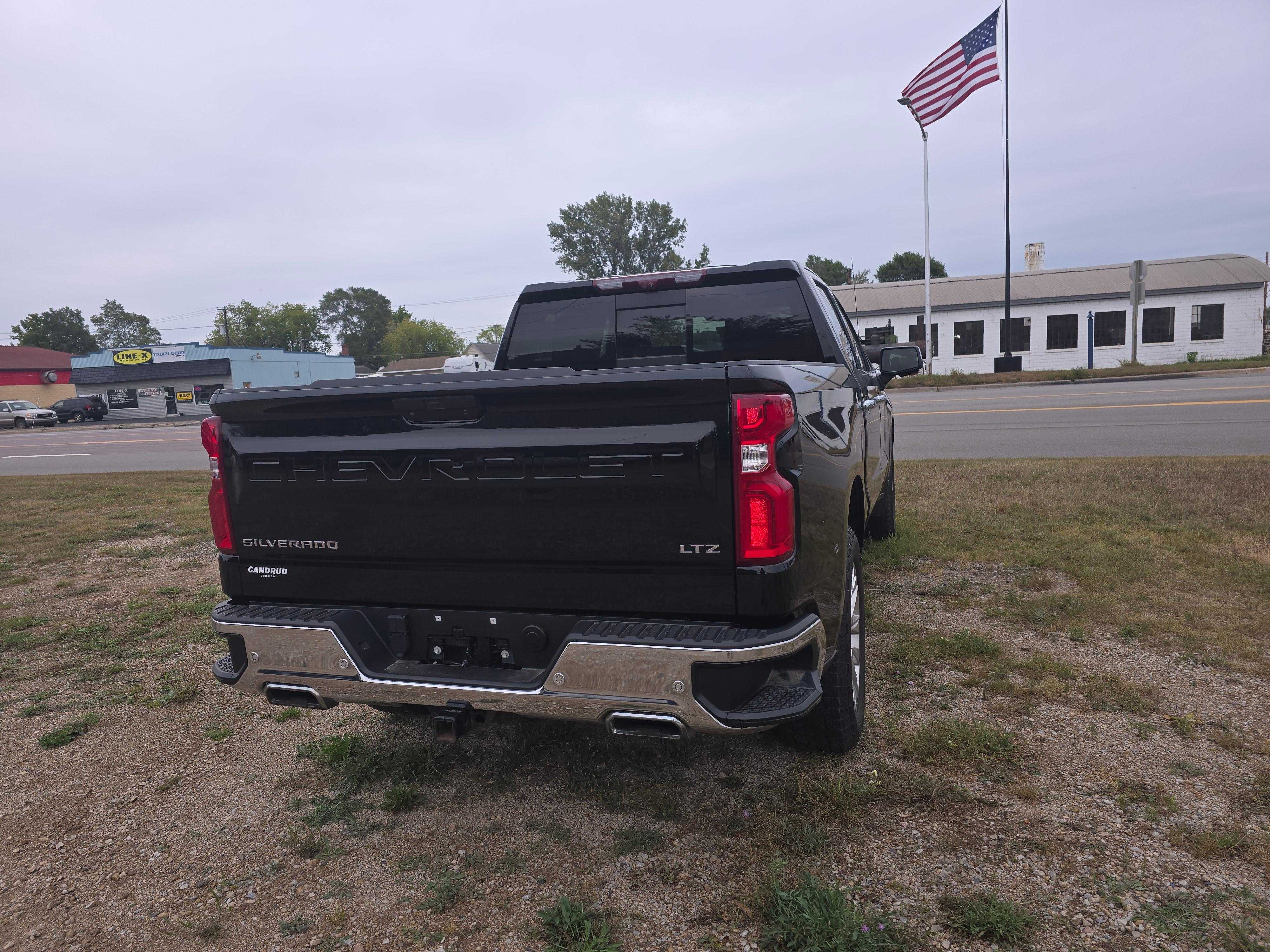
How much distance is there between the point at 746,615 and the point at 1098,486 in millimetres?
7129

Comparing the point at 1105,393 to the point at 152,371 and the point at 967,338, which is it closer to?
the point at 967,338

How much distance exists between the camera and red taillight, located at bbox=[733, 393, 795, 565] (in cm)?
235

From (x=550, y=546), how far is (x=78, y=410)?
53.3 meters

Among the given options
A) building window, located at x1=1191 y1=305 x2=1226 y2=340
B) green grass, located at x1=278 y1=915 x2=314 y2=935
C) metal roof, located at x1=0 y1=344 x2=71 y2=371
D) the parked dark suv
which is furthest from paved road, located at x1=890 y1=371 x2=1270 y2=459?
metal roof, located at x1=0 y1=344 x2=71 y2=371

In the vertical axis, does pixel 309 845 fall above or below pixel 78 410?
below

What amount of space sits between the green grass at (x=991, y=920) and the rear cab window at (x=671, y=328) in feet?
8.23

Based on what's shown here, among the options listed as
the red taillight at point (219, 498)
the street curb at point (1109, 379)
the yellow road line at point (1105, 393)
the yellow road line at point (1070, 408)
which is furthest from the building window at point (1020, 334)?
the red taillight at point (219, 498)

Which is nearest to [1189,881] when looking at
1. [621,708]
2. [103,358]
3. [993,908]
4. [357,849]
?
[993,908]

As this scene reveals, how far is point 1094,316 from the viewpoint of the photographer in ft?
114

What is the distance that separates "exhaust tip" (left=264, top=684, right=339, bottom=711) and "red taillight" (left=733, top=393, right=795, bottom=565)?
1.57 meters

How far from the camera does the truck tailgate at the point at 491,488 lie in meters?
2.41

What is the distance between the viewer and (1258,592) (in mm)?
4973

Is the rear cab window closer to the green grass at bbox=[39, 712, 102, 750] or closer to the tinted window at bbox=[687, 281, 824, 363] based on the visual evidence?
the tinted window at bbox=[687, 281, 824, 363]

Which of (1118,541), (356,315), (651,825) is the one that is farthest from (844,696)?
(356,315)
